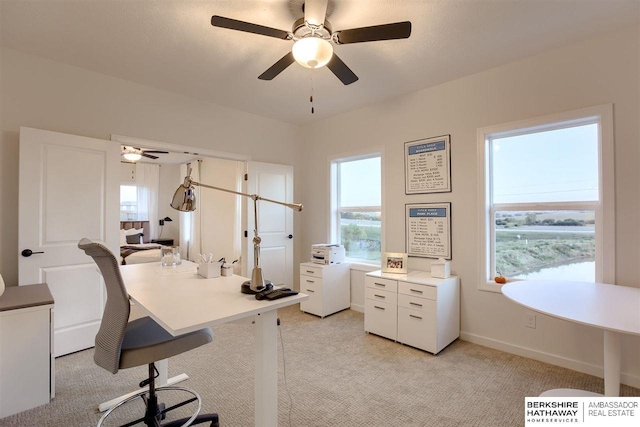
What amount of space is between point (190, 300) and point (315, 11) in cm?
181

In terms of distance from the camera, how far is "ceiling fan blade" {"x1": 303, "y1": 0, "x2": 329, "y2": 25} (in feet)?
5.74

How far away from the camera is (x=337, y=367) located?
2.43 m

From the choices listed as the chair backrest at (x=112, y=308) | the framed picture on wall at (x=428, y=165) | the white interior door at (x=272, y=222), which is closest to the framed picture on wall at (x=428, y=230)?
the framed picture on wall at (x=428, y=165)

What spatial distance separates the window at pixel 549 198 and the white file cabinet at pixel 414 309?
47 cm

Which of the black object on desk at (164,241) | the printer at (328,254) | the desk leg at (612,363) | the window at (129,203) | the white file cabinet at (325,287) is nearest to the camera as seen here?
the desk leg at (612,363)

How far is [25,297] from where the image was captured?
6.65 feet

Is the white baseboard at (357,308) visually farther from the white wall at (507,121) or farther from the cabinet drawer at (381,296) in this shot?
the white wall at (507,121)

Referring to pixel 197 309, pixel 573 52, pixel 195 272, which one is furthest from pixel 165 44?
pixel 573 52

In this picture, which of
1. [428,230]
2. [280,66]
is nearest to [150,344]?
[280,66]

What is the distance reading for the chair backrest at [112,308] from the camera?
131cm

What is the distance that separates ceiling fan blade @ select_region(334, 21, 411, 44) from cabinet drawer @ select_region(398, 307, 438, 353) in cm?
224

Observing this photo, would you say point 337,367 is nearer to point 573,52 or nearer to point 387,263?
point 387,263

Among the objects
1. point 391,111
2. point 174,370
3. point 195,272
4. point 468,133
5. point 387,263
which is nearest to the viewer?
point 195,272

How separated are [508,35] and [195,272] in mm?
2988
